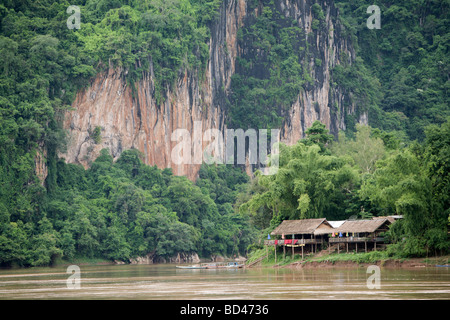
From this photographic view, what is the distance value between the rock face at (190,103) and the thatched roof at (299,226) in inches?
1418

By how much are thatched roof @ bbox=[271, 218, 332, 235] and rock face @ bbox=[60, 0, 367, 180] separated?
36015 mm

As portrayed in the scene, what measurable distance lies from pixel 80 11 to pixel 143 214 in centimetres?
2628

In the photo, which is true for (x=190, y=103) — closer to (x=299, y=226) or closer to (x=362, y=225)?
(x=299, y=226)

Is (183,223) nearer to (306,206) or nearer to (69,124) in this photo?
(69,124)

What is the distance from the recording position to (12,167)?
67.4m

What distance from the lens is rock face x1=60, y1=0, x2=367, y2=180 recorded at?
8050cm

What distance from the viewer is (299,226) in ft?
153

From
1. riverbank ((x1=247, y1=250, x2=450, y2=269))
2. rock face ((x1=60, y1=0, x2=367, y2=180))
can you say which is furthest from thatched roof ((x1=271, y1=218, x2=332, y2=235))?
rock face ((x1=60, y1=0, x2=367, y2=180))

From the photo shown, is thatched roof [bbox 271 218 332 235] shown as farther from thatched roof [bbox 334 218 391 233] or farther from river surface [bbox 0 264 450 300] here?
river surface [bbox 0 264 450 300]

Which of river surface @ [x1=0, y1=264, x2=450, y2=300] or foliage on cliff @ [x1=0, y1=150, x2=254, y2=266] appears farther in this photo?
foliage on cliff @ [x1=0, y1=150, x2=254, y2=266]

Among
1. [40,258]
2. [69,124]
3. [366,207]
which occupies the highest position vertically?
[69,124]

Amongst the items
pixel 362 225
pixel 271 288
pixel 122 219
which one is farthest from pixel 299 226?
pixel 122 219

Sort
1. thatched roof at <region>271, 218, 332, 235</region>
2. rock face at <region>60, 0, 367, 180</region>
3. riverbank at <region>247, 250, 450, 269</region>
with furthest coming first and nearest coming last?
rock face at <region>60, 0, 367, 180</region>
thatched roof at <region>271, 218, 332, 235</region>
riverbank at <region>247, 250, 450, 269</region>
